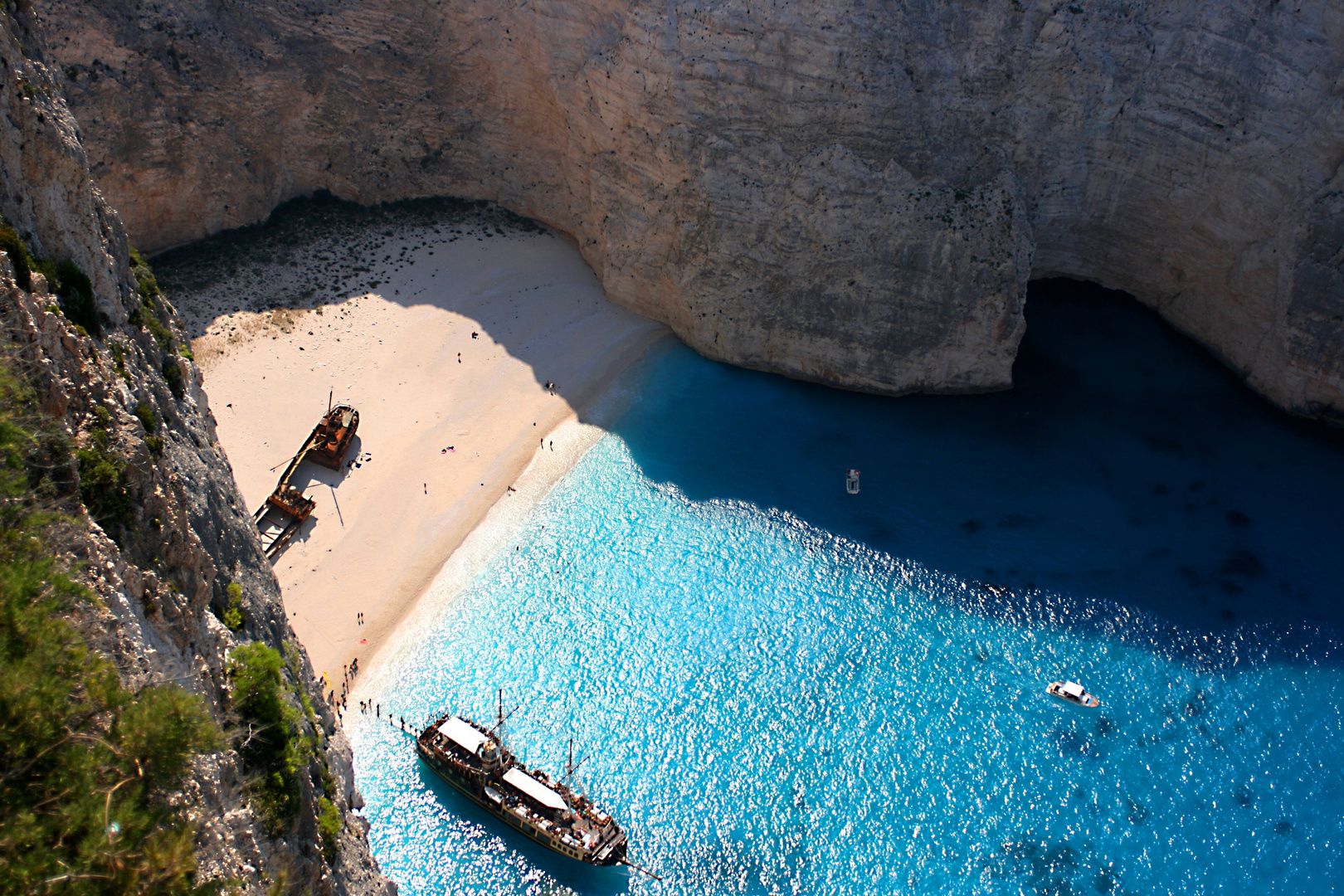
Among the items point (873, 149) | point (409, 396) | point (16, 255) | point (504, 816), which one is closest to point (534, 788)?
point (504, 816)

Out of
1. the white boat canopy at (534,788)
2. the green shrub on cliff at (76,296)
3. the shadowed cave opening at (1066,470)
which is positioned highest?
the green shrub on cliff at (76,296)

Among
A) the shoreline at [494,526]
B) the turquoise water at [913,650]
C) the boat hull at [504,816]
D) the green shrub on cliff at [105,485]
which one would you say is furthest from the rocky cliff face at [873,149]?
the green shrub on cliff at [105,485]

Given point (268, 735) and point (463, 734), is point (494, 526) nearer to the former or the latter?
point (463, 734)

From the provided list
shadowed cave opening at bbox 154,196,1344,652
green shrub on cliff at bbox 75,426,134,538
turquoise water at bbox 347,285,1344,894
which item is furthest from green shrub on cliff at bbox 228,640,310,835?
shadowed cave opening at bbox 154,196,1344,652

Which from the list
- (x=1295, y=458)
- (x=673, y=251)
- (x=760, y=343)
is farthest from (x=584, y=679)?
(x=1295, y=458)

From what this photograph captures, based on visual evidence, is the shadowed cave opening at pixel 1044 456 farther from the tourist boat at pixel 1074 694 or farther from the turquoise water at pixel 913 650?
the tourist boat at pixel 1074 694

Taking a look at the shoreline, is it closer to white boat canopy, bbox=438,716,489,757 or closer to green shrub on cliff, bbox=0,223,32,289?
white boat canopy, bbox=438,716,489,757
